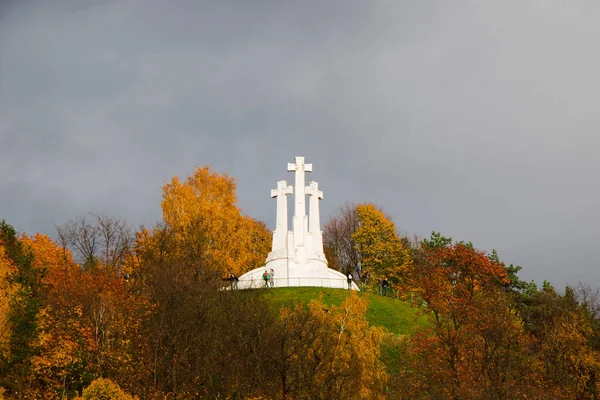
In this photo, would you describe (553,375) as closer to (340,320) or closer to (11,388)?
(340,320)

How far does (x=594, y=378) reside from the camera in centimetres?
3519

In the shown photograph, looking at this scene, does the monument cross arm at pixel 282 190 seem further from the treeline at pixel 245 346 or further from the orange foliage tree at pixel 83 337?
the orange foliage tree at pixel 83 337

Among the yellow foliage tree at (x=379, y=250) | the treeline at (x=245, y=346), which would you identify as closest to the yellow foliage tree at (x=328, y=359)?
the treeline at (x=245, y=346)

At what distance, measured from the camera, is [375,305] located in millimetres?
49312

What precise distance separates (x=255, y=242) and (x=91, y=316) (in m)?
40.7

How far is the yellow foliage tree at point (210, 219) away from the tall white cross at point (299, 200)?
18.5ft

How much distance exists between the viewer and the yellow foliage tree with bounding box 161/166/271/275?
5178 centimetres

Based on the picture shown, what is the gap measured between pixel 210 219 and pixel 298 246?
8.74 meters

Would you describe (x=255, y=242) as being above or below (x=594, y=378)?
above

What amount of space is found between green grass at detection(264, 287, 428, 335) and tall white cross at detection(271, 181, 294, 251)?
6478mm

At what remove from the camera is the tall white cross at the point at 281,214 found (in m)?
57.0

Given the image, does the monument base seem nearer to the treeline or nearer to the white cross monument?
the white cross monument

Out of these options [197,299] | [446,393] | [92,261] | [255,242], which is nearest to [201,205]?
[92,261]

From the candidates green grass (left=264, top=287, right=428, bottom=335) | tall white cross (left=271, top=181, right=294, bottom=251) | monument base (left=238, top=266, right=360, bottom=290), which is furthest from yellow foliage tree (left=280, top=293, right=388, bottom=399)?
tall white cross (left=271, top=181, right=294, bottom=251)
